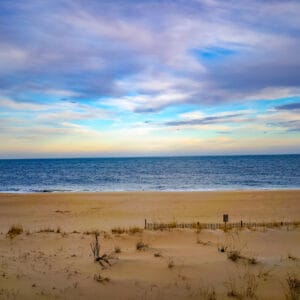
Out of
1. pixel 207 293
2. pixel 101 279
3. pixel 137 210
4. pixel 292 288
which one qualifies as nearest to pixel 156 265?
pixel 101 279

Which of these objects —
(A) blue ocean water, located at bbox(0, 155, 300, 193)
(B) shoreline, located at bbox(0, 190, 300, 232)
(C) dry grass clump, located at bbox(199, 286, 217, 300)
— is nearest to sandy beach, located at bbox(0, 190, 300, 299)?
(C) dry grass clump, located at bbox(199, 286, 217, 300)

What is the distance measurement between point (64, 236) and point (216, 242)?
224 inches

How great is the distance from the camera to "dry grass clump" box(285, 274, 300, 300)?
24.0 ft

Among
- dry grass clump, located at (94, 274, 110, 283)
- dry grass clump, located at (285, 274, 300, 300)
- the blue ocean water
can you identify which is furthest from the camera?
the blue ocean water

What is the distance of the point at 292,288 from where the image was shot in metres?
7.82

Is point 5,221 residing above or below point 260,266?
below

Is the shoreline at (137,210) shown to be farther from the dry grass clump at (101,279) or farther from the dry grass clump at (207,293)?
the dry grass clump at (207,293)

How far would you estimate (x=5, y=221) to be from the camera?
81.7 feet

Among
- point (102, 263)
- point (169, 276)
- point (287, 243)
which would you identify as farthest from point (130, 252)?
point (287, 243)

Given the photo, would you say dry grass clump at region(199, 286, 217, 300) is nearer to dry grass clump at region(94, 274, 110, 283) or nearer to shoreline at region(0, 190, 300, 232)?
dry grass clump at region(94, 274, 110, 283)

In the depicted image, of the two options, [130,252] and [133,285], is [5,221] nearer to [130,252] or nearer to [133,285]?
[130,252]

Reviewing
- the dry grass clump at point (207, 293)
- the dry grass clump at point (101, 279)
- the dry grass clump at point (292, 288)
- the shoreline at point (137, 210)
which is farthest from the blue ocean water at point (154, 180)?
the dry grass clump at point (207, 293)

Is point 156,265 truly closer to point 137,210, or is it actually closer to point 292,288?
point 292,288

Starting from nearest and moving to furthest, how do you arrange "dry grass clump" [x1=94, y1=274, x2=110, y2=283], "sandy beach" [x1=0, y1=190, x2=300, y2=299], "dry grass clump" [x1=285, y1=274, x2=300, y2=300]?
"dry grass clump" [x1=285, y1=274, x2=300, y2=300] < "sandy beach" [x1=0, y1=190, x2=300, y2=299] < "dry grass clump" [x1=94, y1=274, x2=110, y2=283]
